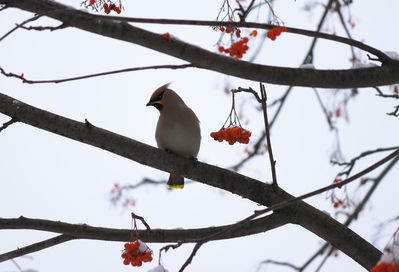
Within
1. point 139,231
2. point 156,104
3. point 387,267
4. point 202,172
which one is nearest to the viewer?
point 387,267

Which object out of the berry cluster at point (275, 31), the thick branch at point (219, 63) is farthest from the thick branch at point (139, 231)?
the berry cluster at point (275, 31)

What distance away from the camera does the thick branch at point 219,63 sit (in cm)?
201

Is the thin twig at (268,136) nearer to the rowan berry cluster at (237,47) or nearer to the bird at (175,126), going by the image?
the rowan berry cluster at (237,47)

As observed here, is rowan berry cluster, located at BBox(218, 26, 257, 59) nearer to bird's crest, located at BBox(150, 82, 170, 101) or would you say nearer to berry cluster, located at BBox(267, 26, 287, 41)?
berry cluster, located at BBox(267, 26, 287, 41)

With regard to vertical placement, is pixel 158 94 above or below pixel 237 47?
above

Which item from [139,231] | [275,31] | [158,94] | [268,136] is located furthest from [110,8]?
[158,94]

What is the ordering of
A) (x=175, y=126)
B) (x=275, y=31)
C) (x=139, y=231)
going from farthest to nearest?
(x=175, y=126), (x=139, y=231), (x=275, y=31)

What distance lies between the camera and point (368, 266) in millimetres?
2451

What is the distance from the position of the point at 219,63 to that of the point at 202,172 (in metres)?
0.71

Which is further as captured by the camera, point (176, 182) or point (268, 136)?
point (176, 182)

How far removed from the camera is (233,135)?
2697 mm

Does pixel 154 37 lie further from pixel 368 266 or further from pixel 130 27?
pixel 368 266

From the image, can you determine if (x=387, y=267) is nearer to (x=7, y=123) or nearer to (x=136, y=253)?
(x=136, y=253)

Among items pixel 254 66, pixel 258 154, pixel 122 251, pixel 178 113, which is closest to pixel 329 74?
pixel 254 66
